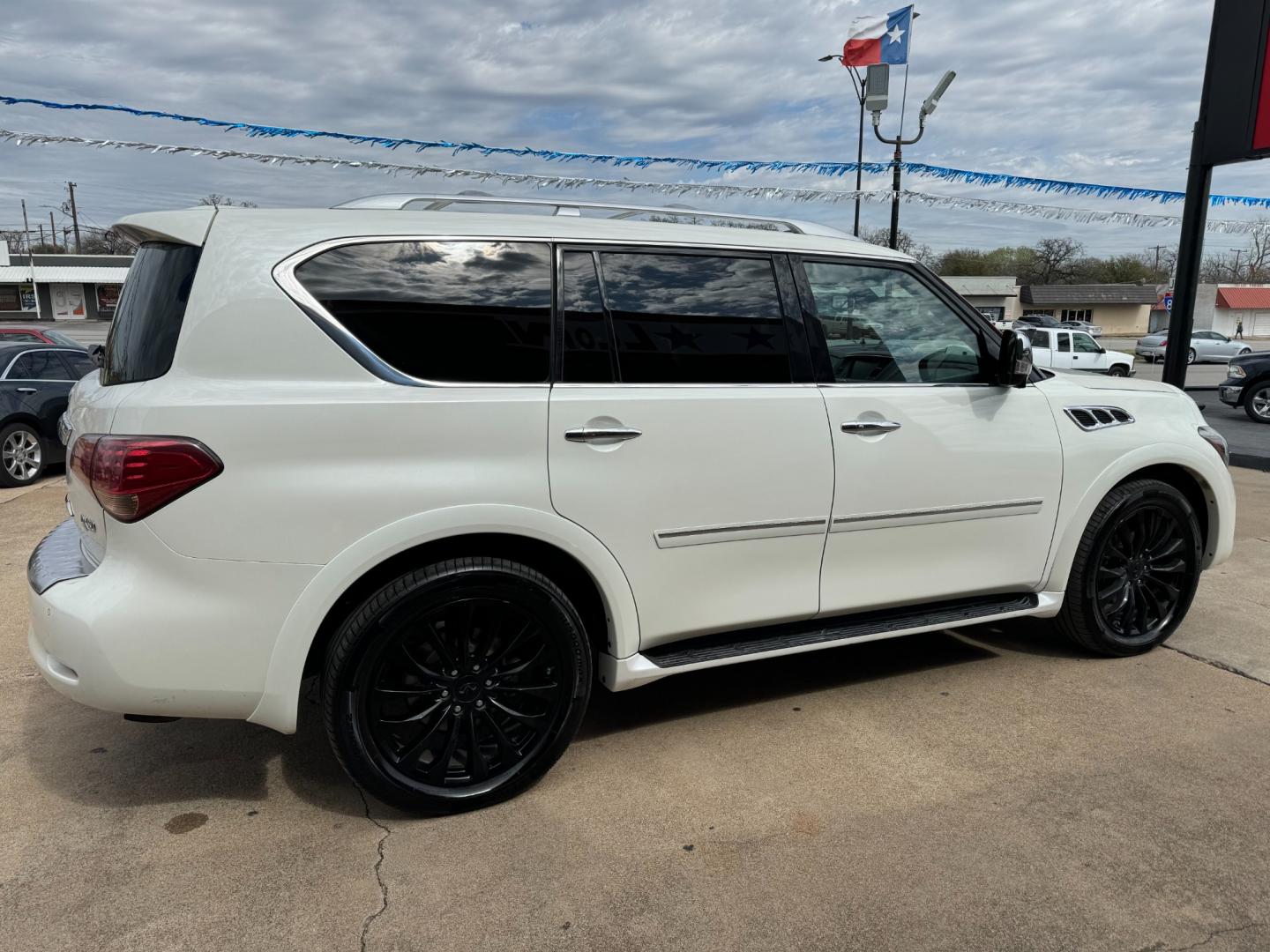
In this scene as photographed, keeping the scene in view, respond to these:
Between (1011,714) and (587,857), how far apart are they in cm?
189

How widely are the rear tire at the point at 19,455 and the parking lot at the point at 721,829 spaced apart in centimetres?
635

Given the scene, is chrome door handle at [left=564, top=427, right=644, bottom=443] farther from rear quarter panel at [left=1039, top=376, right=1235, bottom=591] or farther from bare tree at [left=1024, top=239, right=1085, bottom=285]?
bare tree at [left=1024, top=239, right=1085, bottom=285]

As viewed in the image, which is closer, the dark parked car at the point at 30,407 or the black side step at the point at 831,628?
the black side step at the point at 831,628

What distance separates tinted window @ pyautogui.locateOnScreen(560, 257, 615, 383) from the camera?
2.98 meters

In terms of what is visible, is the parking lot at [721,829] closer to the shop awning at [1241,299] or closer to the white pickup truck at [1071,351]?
the white pickup truck at [1071,351]

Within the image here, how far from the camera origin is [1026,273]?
91.4 metres

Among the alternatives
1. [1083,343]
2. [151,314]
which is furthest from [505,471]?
[1083,343]

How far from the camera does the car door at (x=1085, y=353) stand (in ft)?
80.8

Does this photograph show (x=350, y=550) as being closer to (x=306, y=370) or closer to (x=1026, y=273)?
(x=306, y=370)

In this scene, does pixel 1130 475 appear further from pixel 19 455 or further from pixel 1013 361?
pixel 19 455

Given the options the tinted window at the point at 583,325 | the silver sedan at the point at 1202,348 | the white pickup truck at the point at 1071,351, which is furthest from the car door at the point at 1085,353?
the tinted window at the point at 583,325

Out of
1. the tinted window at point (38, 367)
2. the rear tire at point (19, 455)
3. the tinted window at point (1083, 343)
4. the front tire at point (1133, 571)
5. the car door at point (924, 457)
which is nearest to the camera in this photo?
the car door at point (924, 457)

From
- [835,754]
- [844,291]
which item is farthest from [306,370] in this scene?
[835,754]

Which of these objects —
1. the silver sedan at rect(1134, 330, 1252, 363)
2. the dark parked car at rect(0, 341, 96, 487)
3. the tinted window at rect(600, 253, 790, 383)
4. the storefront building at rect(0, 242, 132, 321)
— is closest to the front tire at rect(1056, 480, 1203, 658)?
the tinted window at rect(600, 253, 790, 383)
